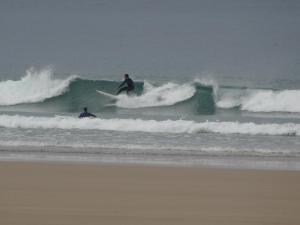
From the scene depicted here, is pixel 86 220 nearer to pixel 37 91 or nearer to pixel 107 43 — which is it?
pixel 37 91

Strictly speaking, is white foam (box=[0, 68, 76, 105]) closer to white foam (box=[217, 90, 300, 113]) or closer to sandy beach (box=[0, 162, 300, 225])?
white foam (box=[217, 90, 300, 113])

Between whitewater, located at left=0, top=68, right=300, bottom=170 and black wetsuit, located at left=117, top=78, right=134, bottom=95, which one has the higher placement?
black wetsuit, located at left=117, top=78, right=134, bottom=95

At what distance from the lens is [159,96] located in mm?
19156

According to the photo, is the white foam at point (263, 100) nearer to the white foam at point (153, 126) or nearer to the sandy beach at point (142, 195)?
the white foam at point (153, 126)

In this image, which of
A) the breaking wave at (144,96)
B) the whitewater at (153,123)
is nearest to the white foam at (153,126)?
the whitewater at (153,123)

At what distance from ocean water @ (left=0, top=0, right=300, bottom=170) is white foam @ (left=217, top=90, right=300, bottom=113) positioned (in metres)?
0.03

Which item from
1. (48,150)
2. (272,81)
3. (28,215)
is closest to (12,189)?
(28,215)

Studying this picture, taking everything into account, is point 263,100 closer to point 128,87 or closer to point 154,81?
point 128,87

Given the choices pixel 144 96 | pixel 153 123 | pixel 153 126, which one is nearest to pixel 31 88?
pixel 144 96

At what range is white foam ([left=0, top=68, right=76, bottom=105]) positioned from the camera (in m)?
18.7

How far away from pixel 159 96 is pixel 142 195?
12.5 m

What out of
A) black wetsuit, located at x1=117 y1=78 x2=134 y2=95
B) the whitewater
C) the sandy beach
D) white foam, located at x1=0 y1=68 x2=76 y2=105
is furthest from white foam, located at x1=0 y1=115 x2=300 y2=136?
black wetsuit, located at x1=117 y1=78 x2=134 y2=95

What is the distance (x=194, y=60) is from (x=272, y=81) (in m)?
3.23

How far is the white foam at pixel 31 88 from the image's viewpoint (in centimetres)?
1872
